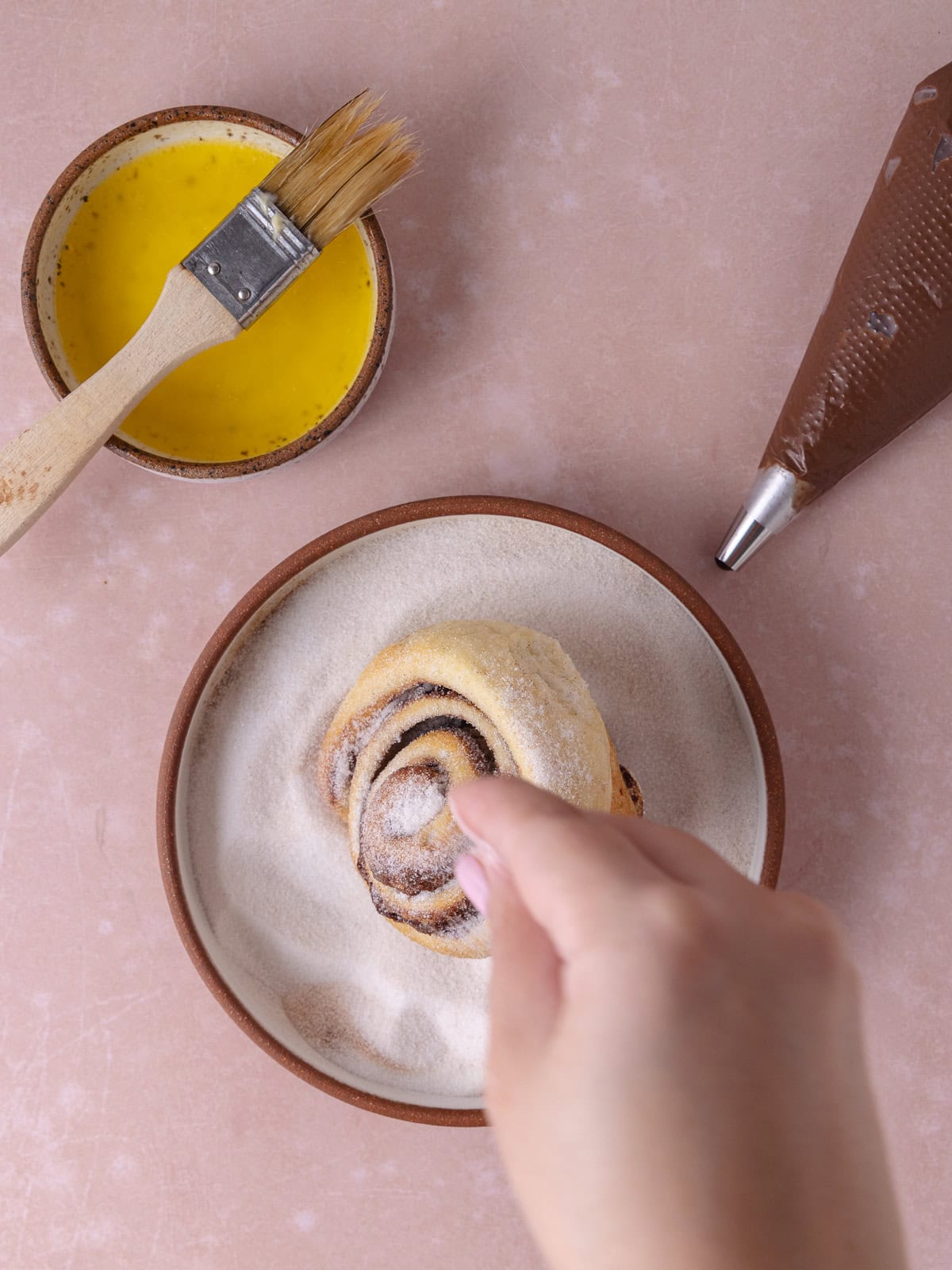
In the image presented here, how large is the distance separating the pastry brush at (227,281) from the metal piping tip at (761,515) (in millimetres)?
412

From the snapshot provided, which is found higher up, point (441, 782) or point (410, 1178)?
point (441, 782)

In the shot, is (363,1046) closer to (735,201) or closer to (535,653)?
(535,653)

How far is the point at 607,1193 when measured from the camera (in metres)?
0.41

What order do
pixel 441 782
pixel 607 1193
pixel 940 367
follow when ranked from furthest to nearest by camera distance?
1. pixel 940 367
2. pixel 441 782
3. pixel 607 1193

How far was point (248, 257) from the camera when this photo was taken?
2.80ft

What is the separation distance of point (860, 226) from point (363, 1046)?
845 mm

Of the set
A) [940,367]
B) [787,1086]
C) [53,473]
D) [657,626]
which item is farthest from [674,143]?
[787,1086]

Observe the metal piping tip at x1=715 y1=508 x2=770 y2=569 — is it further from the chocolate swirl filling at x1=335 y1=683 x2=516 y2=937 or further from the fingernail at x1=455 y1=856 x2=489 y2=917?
the fingernail at x1=455 y1=856 x2=489 y2=917

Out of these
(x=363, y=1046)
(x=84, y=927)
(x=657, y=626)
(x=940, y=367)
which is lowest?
(x=84, y=927)

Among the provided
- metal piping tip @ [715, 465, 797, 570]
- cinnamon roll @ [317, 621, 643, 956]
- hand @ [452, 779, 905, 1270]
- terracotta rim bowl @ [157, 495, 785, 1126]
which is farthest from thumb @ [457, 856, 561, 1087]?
metal piping tip @ [715, 465, 797, 570]

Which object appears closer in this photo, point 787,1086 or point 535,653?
point 787,1086

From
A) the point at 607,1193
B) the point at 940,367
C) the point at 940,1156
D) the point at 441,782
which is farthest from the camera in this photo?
the point at 940,1156

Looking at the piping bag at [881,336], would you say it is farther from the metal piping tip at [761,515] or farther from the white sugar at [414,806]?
the white sugar at [414,806]

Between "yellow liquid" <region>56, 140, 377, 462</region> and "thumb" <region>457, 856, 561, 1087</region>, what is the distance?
1.89 feet
